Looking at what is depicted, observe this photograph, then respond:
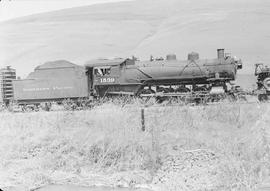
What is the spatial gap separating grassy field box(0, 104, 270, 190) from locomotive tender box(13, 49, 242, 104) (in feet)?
17.7

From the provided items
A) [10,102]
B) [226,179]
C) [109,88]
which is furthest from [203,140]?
[10,102]

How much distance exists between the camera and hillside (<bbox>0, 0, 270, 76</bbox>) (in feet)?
45.2

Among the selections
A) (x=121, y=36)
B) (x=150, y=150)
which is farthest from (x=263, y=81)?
(x=121, y=36)

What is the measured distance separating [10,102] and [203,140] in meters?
11.9

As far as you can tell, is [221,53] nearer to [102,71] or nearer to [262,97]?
[262,97]

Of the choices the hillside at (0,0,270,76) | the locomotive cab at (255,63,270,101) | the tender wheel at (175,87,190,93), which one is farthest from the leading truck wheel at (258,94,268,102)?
the tender wheel at (175,87,190,93)

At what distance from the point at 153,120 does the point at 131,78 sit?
22.7ft

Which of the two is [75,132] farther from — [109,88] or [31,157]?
[109,88]

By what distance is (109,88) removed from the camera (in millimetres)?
17359

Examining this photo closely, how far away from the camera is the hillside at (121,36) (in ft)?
45.2

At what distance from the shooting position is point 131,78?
17.3 metres

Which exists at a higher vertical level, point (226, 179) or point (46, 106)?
point (46, 106)

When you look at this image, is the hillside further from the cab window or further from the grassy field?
the grassy field

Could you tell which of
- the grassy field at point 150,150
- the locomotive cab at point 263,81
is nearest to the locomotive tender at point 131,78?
the locomotive cab at point 263,81
